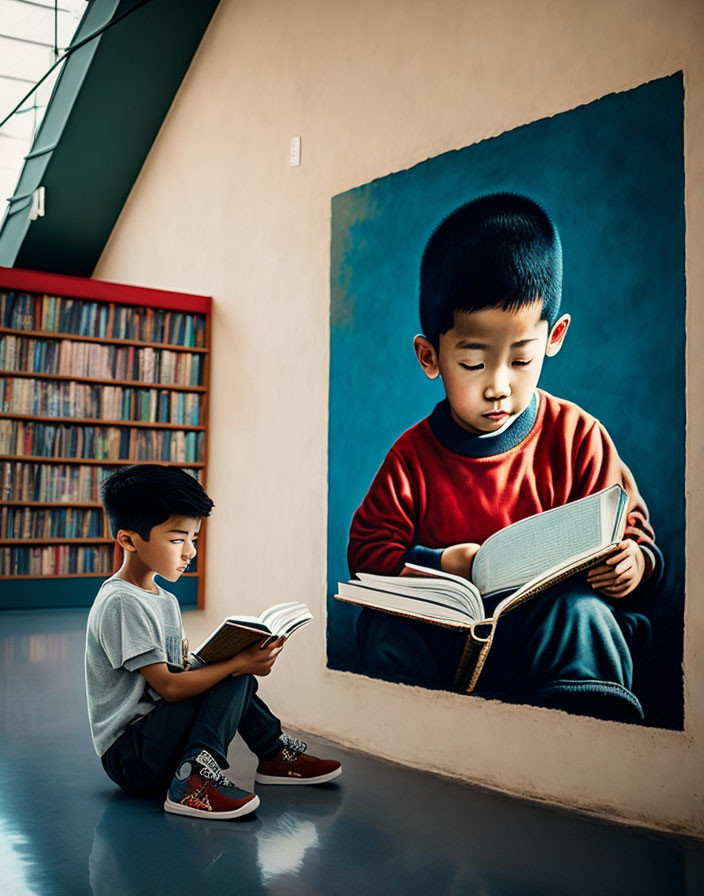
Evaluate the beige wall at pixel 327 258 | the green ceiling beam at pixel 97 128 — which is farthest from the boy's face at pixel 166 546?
the green ceiling beam at pixel 97 128

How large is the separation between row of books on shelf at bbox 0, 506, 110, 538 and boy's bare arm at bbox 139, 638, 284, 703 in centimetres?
353

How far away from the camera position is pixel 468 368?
9.36 ft

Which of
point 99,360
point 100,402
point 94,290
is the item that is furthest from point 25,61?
point 100,402

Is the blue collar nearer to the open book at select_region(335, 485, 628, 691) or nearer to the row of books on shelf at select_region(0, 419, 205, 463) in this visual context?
the open book at select_region(335, 485, 628, 691)

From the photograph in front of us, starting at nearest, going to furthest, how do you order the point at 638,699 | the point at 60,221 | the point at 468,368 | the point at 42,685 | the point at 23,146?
1. the point at 638,699
2. the point at 468,368
3. the point at 42,685
4. the point at 60,221
5. the point at 23,146

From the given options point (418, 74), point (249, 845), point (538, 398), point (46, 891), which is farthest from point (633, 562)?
point (418, 74)

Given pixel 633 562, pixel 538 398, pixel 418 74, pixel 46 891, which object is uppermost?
pixel 418 74

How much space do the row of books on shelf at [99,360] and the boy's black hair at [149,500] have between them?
329cm

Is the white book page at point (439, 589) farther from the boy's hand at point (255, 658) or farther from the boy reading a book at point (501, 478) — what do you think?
the boy's hand at point (255, 658)

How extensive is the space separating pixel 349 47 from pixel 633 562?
226 centimetres

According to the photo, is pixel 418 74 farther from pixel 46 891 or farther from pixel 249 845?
pixel 46 891

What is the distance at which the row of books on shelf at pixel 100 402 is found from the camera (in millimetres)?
5547

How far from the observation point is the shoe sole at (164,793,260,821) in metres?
2.28

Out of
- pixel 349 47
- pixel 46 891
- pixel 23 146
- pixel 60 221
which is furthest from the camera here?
pixel 23 146
